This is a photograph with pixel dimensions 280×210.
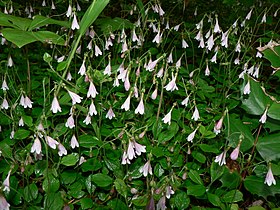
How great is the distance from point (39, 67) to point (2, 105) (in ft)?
2.21

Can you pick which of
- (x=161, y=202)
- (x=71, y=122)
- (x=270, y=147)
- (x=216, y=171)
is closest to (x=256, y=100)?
(x=270, y=147)

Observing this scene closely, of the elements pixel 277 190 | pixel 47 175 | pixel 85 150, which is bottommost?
pixel 277 190

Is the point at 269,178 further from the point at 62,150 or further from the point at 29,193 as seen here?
the point at 29,193

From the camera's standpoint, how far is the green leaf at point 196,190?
1.62 m

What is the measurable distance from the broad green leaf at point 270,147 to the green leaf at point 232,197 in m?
A: 0.20

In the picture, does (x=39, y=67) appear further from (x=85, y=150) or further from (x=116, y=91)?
(x=85, y=150)

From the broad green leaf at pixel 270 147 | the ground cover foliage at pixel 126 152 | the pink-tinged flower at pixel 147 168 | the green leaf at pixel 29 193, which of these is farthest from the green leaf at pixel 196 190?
the green leaf at pixel 29 193

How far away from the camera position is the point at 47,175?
4.98 feet

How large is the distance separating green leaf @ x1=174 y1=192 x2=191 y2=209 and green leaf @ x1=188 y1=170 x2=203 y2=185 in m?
0.09

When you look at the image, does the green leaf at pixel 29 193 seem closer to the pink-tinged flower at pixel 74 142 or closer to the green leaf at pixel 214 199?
the pink-tinged flower at pixel 74 142

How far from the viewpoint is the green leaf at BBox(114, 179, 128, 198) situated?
1.55m

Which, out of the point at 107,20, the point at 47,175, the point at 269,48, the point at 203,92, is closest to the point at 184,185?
the point at 47,175

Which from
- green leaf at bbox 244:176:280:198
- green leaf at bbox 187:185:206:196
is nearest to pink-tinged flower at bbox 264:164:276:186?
green leaf at bbox 244:176:280:198

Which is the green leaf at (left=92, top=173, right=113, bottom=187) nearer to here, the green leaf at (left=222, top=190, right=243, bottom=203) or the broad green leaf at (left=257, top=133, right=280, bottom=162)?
the green leaf at (left=222, top=190, right=243, bottom=203)
